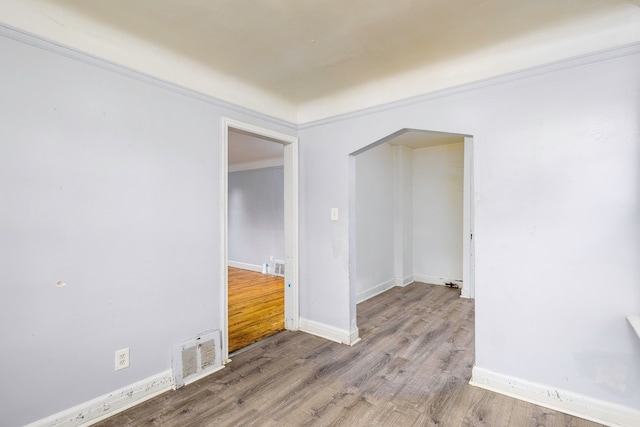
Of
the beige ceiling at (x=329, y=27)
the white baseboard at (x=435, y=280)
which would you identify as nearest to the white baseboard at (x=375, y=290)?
the white baseboard at (x=435, y=280)

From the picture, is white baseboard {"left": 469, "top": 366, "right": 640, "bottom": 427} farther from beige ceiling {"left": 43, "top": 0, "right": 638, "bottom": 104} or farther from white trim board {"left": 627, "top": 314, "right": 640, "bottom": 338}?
beige ceiling {"left": 43, "top": 0, "right": 638, "bottom": 104}

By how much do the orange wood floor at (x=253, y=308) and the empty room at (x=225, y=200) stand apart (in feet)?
1.57

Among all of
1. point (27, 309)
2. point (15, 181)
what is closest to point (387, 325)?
point (27, 309)

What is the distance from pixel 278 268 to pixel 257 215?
1317 millimetres

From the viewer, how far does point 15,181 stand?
160 centimetres

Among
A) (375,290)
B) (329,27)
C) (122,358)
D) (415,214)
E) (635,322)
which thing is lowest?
(375,290)

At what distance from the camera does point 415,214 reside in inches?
221

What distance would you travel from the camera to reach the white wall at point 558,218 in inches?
69.6

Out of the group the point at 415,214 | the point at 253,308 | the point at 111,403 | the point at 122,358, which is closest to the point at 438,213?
the point at 415,214

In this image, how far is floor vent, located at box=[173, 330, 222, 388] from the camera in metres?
2.22

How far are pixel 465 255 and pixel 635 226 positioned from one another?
2.97 meters

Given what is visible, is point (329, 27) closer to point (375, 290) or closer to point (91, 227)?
point (91, 227)

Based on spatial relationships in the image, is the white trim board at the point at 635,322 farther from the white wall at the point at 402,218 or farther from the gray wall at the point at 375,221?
the white wall at the point at 402,218

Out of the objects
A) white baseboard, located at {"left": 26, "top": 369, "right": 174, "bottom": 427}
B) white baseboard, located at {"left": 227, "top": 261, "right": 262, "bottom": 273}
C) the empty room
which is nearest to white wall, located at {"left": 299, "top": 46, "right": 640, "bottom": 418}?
the empty room
